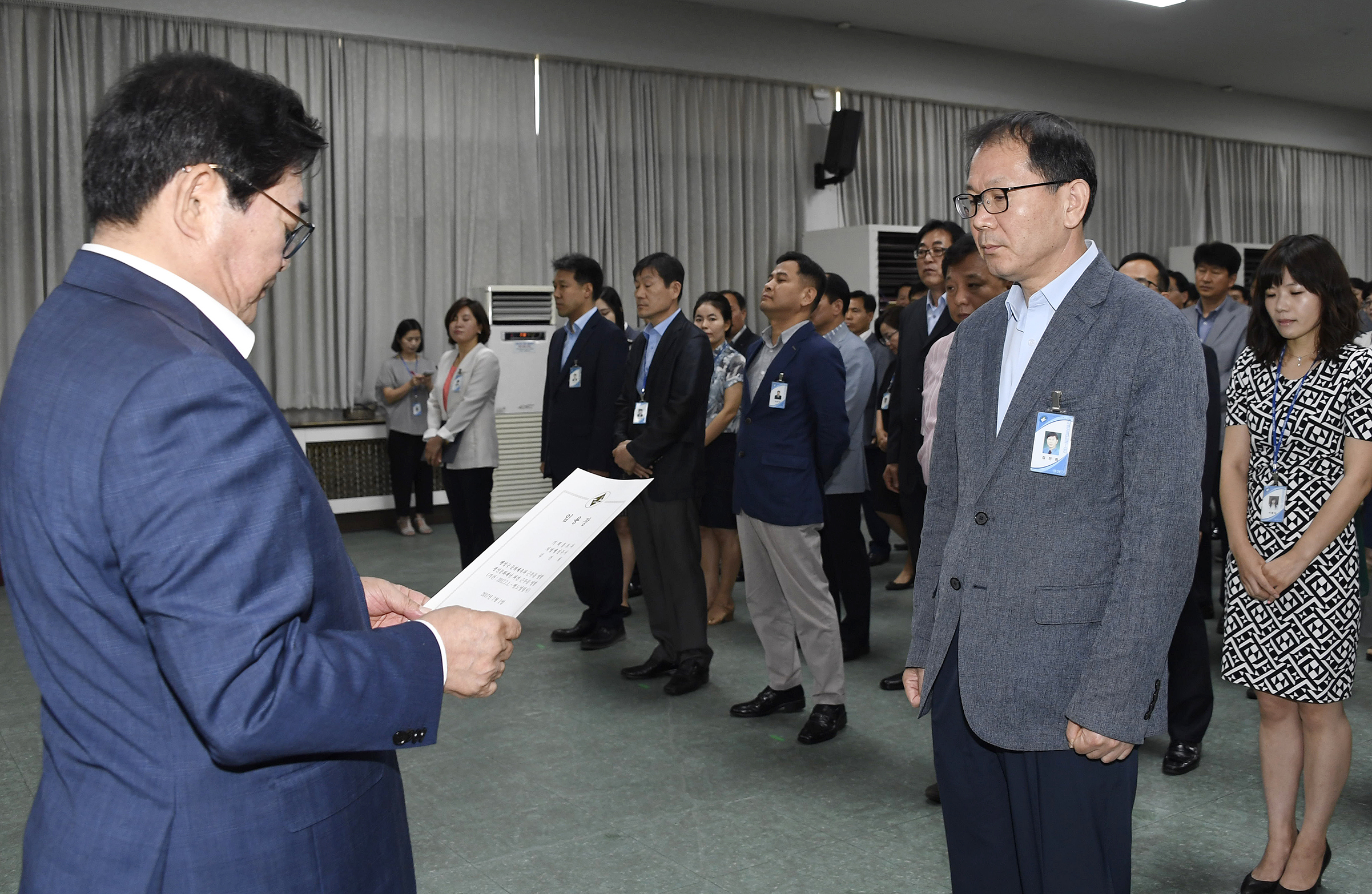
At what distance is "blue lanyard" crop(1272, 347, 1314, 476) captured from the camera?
250cm

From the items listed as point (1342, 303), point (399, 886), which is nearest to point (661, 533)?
point (1342, 303)

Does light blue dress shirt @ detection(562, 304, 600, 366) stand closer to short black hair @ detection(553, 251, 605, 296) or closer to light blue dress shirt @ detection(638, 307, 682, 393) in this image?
short black hair @ detection(553, 251, 605, 296)

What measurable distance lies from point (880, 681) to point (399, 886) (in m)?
3.19

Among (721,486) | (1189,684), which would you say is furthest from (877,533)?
(1189,684)

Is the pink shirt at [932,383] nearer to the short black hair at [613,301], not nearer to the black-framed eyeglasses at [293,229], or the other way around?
the black-framed eyeglasses at [293,229]

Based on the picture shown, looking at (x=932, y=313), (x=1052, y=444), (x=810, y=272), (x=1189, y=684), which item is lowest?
(x=1189, y=684)

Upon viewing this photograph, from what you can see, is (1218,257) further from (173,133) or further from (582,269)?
(173,133)

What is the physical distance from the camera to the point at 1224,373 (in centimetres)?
534

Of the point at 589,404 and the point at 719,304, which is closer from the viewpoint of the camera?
the point at 589,404

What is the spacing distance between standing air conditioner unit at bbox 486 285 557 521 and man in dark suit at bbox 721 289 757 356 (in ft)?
5.76

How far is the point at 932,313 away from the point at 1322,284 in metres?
1.66

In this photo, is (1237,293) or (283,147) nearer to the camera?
(283,147)

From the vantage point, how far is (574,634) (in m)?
4.94

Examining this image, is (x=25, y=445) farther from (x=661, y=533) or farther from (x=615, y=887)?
(x=661, y=533)
